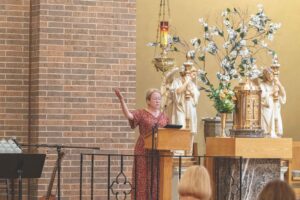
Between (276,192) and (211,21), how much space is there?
1061 cm

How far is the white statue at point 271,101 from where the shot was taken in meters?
14.3

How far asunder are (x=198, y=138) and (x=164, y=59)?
6.94 feet

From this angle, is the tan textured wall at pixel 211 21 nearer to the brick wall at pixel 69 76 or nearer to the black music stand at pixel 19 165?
the brick wall at pixel 69 76

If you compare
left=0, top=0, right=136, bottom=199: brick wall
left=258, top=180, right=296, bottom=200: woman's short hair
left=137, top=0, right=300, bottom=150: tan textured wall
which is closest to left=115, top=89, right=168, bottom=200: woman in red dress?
left=0, top=0, right=136, bottom=199: brick wall

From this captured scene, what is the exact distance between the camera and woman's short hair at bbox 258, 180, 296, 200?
5613 mm

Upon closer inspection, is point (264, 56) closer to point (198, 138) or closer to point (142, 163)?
point (198, 138)

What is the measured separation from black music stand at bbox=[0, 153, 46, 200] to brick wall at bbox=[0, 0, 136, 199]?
2.58m

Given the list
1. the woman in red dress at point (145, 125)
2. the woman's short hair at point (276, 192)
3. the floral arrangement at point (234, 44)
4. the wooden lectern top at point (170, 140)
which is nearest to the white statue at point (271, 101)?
the floral arrangement at point (234, 44)

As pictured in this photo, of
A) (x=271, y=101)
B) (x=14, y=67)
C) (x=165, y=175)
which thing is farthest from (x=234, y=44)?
(x=165, y=175)

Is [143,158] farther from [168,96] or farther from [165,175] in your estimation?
[168,96]

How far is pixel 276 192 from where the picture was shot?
5645 millimetres

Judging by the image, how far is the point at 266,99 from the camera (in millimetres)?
14375

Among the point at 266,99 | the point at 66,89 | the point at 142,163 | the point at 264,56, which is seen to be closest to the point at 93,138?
the point at 66,89

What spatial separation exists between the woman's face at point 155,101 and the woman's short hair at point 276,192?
233 inches
